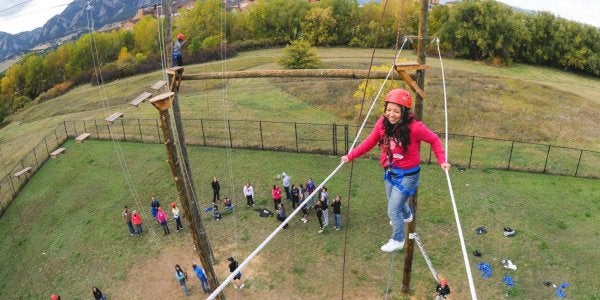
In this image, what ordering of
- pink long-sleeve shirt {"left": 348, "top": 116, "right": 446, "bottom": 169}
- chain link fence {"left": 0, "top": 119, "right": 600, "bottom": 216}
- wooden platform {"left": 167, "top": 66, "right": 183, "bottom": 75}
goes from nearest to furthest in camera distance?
pink long-sleeve shirt {"left": 348, "top": 116, "right": 446, "bottom": 169}
wooden platform {"left": 167, "top": 66, "right": 183, "bottom": 75}
chain link fence {"left": 0, "top": 119, "right": 600, "bottom": 216}

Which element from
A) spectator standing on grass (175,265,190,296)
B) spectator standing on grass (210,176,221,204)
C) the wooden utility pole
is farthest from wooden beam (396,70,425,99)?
spectator standing on grass (210,176,221,204)

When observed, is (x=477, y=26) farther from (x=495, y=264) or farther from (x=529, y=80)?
(x=495, y=264)

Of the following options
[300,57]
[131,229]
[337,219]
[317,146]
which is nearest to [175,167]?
[337,219]

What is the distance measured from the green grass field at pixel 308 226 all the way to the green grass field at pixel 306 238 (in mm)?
55

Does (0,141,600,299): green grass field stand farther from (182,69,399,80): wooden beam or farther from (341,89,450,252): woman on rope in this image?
(341,89,450,252): woman on rope

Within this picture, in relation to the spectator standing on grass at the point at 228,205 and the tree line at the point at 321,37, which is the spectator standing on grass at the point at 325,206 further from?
the tree line at the point at 321,37

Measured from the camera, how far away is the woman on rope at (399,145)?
5.02 meters

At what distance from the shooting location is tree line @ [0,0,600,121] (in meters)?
49.3

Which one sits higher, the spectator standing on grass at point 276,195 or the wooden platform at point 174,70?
the wooden platform at point 174,70

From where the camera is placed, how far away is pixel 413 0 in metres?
53.9

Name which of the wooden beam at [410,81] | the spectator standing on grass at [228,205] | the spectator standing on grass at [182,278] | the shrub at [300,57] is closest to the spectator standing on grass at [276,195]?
the spectator standing on grass at [228,205]

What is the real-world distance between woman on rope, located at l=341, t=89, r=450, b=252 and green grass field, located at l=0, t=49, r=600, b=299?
1.57m

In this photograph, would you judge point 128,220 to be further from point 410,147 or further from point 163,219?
point 410,147

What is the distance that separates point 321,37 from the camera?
2344 inches
